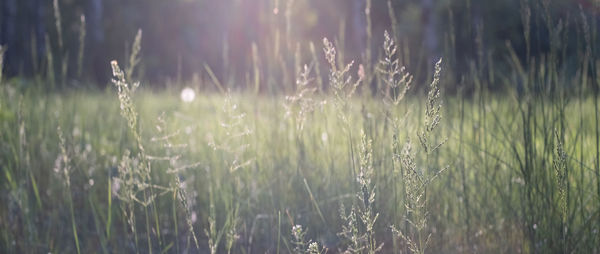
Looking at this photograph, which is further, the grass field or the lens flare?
the lens flare

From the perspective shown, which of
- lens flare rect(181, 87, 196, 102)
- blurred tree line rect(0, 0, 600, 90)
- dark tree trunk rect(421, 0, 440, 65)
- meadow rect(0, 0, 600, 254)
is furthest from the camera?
blurred tree line rect(0, 0, 600, 90)

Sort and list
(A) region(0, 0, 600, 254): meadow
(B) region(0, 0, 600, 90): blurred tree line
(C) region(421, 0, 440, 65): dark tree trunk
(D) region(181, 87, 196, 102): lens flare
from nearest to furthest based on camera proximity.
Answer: (A) region(0, 0, 600, 254): meadow, (D) region(181, 87, 196, 102): lens flare, (C) region(421, 0, 440, 65): dark tree trunk, (B) region(0, 0, 600, 90): blurred tree line

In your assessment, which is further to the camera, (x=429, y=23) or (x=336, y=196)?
(x=429, y=23)

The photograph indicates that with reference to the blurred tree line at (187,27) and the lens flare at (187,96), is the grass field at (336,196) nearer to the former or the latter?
the lens flare at (187,96)

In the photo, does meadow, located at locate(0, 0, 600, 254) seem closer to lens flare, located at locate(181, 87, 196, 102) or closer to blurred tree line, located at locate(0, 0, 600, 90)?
lens flare, located at locate(181, 87, 196, 102)

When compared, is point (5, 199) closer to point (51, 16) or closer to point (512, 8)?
point (512, 8)

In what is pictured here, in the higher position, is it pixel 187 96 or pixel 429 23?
pixel 429 23

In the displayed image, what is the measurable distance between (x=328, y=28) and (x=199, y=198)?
2328 cm

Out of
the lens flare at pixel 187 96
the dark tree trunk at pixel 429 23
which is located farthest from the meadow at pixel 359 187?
the dark tree trunk at pixel 429 23

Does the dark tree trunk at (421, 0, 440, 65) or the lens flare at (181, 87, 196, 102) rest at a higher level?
the dark tree trunk at (421, 0, 440, 65)

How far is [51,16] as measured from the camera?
21688 mm

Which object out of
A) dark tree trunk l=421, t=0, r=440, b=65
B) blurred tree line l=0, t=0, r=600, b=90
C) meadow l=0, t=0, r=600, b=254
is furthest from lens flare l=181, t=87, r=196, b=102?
blurred tree line l=0, t=0, r=600, b=90

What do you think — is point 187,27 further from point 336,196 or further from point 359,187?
point 359,187

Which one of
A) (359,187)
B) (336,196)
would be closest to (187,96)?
(336,196)
